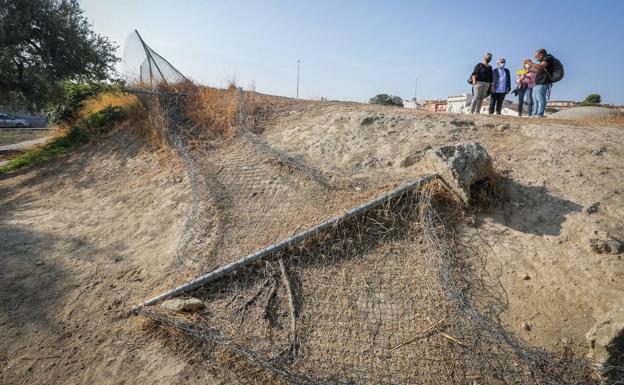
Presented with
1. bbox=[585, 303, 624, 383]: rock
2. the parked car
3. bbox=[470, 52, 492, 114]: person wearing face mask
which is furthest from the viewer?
the parked car

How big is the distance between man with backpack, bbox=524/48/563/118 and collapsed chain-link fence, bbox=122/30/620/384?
5.14 m

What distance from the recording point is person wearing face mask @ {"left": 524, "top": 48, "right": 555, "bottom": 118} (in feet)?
23.0

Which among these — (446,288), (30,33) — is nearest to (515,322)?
(446,288)

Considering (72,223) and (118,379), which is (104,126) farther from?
(118,379)

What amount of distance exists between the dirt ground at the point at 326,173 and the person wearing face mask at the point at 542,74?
1.78m

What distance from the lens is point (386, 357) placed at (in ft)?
9.00

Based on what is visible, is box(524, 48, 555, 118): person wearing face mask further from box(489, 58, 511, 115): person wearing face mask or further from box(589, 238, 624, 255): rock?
box(589, 238, 624, 255): rock

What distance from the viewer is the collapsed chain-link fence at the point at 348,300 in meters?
2.64

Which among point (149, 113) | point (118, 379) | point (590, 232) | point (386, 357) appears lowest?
point (118, 379)

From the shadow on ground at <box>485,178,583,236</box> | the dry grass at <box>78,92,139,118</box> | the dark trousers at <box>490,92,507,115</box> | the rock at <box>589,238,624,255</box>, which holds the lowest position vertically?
the rock at <box>589,238,624,255</box>

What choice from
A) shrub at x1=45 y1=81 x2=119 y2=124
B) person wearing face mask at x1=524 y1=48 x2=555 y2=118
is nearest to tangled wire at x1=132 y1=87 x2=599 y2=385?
person wearing face mask at x1=524 y1=48 x2=555 y2=118

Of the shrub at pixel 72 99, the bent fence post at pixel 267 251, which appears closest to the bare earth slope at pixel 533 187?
the bent fence post at pixel 267 251

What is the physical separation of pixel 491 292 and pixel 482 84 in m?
6.24

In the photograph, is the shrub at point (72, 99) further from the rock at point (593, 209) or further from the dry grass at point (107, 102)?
the rock at point (593, 209)
